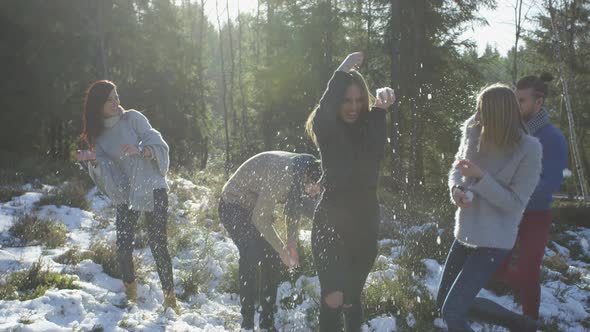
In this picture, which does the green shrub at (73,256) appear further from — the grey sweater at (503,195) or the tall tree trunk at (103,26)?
the tall tree trunk at (103,26)

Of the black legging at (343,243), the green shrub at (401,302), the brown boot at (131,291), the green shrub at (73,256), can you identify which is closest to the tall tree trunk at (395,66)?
the green shrub at (401,302)

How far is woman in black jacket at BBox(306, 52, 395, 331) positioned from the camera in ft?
10.4

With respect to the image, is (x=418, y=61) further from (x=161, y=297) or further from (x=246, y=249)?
(x=246, y=249)

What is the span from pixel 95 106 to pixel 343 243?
3027 mm

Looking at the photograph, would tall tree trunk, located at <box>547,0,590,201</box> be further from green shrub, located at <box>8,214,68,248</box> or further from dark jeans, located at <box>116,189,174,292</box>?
green shrub, located at <box>8,214,68,248</box>

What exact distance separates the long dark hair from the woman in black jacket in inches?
99.5

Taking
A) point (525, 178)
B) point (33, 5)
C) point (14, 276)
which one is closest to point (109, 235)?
point (14, 276)

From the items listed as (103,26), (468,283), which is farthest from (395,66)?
(468,283)

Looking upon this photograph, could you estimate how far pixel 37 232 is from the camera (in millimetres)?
6621

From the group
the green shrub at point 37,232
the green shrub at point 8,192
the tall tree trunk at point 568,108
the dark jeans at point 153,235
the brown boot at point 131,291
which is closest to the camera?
the dark jeans at point 153,235

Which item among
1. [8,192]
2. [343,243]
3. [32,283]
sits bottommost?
[32,283]

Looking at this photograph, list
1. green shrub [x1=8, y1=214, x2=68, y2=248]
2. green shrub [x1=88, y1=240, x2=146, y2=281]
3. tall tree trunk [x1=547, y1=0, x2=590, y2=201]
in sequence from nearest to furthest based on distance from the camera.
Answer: green shrub [x1=88, y1=240, x2=146, y2=281], green shrub [x1=8, y1=214, x2=68, y2=248], tall tree trunk [x1=547, y1=0, x2=590, y2=201]

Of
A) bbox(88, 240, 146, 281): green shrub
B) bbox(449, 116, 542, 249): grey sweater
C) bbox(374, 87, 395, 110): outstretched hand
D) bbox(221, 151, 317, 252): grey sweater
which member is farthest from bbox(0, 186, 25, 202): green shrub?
bbox(449, 116, 542, 249): grey sweater

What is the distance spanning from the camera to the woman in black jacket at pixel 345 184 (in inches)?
124
